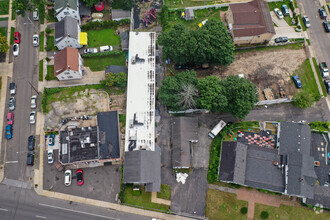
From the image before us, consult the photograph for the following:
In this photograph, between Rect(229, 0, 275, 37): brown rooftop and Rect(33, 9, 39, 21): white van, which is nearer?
Rect(229, 0, 275, 37): brown rooftop

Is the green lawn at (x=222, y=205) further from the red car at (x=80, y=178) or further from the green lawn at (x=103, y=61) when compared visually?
the green lawn at (x=103, y=61)

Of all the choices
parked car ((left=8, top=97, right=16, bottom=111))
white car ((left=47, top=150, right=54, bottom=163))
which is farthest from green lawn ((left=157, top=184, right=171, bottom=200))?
parked car ((left=8, top=97, right=16, bottom=111))

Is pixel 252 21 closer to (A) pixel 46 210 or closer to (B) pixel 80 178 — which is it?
(B) pixel 80 178

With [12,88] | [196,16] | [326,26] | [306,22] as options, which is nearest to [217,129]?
[196,16]

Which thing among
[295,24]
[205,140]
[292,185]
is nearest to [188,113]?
[205,140]

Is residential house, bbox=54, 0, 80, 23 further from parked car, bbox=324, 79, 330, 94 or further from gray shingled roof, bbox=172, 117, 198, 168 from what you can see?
parked car, bbox=324, 79, 330, 94

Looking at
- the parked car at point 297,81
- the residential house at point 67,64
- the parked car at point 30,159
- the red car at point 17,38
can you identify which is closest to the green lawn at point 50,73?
the residential house at point 67,64

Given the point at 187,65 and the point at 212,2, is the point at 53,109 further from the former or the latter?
the point at 212,2
